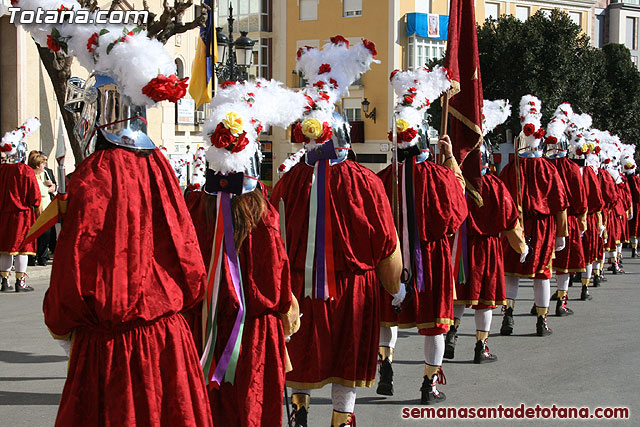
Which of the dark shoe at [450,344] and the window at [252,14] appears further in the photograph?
the window at [252,14]

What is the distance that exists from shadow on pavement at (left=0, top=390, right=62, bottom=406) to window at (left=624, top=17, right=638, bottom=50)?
57560 millimetres

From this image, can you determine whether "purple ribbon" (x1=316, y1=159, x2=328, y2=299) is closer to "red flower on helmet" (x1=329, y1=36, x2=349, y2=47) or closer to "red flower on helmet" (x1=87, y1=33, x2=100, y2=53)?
"red flower on helmet" (x1=329, y1=36, x2=349, y2=47)

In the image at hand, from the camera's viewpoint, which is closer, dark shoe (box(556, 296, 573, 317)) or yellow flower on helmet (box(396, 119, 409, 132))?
yellow flower on helmet (box(396, 119, 409, 132))

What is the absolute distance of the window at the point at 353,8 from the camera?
46.6m

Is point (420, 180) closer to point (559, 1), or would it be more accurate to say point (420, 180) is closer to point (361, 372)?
point (361, 372)

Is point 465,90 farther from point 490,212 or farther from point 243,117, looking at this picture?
point 243,117

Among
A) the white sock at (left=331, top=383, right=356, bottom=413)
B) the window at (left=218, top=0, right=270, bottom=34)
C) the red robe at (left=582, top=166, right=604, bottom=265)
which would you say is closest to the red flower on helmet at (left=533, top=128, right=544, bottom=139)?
the red robe at (left=582, top=166, right=604, bottom=265)

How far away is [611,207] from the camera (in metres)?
15.9

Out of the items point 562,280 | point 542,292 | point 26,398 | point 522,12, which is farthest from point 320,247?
point 522,12

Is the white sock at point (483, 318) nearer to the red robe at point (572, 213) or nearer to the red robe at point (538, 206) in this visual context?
the red robe at point (538, 206)

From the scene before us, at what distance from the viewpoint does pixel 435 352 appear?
717 cm

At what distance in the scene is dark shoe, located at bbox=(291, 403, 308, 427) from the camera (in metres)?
5.88

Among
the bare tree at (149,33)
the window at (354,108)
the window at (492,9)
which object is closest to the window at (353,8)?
the window at (354,108)

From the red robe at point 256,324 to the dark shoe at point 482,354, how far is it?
4385 millimetres
